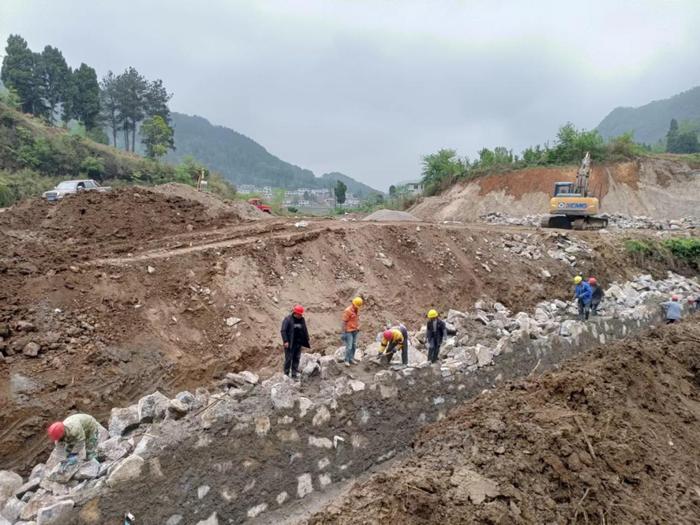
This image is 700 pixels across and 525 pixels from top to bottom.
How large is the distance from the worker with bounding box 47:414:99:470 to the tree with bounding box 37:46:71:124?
150 feet

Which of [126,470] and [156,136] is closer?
[126,470]

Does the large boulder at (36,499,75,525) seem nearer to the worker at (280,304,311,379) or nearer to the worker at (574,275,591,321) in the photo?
the worker at (280,304,311,379)

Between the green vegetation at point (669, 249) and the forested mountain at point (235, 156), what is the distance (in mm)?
119126

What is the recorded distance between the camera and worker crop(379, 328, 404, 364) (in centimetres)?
682

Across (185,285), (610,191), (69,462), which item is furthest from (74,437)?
(610,191)

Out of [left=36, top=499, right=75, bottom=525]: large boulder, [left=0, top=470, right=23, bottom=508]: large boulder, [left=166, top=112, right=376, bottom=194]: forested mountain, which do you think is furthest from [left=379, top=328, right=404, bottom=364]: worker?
[left=166, top=112, right=376, bottom=194]: forested mountain

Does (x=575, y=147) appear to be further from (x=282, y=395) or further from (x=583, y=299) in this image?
(x=282, y=395)

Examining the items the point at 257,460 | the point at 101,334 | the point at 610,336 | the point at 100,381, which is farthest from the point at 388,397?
the point at 610,336

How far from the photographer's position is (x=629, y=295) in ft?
41.1

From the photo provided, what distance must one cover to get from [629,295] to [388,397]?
380 inches

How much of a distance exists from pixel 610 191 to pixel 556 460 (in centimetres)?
A: 2560

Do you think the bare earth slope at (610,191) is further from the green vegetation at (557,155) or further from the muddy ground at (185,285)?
the muddy ground at (185,285)

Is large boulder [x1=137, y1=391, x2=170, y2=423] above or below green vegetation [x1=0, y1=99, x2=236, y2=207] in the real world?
below

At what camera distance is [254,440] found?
5.16 metres
